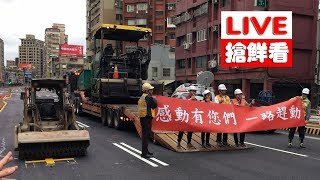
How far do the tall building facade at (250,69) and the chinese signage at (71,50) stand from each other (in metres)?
96.5

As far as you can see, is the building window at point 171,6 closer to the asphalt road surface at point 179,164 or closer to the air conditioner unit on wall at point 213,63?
the air conditioner unit on wall at point 213,63

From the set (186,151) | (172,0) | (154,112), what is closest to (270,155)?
(186,151)

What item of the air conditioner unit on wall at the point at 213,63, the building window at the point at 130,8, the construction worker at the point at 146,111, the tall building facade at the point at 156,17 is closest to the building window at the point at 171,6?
the tall building facade at the point at 156,17

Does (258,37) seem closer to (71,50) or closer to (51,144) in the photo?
(51,144)

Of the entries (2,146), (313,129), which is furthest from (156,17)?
(2,146)

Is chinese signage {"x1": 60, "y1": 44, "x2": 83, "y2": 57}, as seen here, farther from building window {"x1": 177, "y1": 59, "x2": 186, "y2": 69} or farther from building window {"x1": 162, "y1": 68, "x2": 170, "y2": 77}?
building window {"x1": 177, "y1": 59, "x2": 186, "y2": 69}

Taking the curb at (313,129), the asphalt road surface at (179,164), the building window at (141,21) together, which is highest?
the building window at (141,21)

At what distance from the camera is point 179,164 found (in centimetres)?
960

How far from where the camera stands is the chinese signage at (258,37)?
2867 cm

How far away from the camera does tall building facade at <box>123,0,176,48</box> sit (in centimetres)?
8000

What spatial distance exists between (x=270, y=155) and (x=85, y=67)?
513 inches

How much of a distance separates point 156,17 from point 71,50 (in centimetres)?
6853

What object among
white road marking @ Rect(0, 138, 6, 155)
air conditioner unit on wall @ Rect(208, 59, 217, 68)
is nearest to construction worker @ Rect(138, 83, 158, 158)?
white road marking @ Rect(0, 138, 6, 155)

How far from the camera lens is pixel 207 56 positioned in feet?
149
